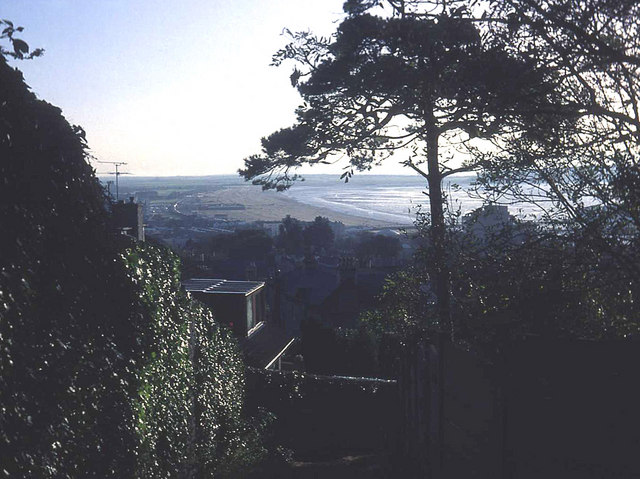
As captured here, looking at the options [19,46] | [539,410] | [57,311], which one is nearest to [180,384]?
[57,311]

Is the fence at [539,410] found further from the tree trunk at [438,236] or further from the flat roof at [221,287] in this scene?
the flat roof at [221,287]

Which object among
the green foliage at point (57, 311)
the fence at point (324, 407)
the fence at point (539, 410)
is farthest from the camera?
the fence at point (324, 407)

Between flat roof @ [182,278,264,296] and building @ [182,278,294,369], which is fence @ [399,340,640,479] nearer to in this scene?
building @ [182,278,294,369]

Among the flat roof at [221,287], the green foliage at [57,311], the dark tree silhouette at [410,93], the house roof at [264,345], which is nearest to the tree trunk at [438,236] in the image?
the dark tree silhouette at [410,93]

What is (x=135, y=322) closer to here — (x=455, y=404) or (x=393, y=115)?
(x=455, y=404)

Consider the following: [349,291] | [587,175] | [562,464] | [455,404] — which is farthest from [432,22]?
[349,291]

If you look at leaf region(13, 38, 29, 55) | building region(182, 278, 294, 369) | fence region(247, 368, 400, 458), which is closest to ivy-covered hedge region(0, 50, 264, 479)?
leaf region(13, 38, 29, 55)
